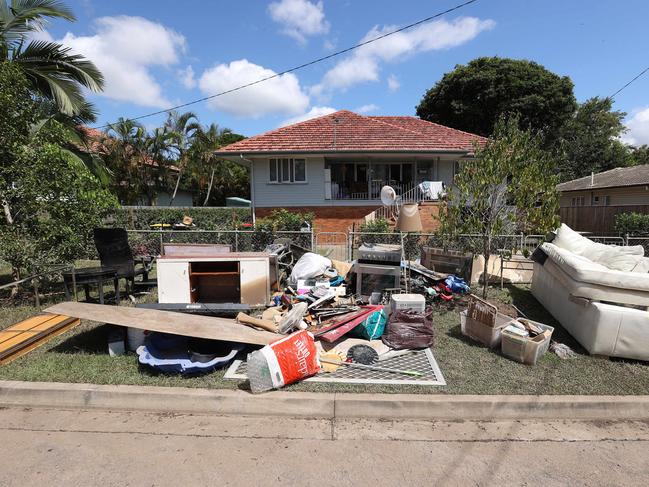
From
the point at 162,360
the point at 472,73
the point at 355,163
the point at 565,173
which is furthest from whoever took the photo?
the point at 565,173

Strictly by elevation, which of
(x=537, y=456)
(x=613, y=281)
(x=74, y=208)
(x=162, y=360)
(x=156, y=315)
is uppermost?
(x=74, y=208)

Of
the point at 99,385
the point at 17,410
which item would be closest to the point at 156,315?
the point at 99,385

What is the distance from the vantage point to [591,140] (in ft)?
108

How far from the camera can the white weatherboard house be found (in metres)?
16.3

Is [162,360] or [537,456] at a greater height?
[162,360]

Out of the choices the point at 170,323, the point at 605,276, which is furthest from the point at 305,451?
the point at 605,276

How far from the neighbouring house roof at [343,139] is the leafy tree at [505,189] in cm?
1057

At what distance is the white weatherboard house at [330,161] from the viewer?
16.3 meters

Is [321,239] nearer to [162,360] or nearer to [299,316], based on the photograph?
[299,316]

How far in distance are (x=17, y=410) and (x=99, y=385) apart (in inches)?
27.4

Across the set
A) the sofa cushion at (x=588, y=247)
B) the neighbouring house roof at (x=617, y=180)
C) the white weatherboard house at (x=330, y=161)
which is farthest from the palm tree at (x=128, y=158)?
the neighbouring house roof at (x=617, y=180)

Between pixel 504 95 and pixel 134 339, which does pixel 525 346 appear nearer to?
pixel 134 339

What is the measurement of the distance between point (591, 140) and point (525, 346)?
123 feet

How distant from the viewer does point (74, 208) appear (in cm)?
686
